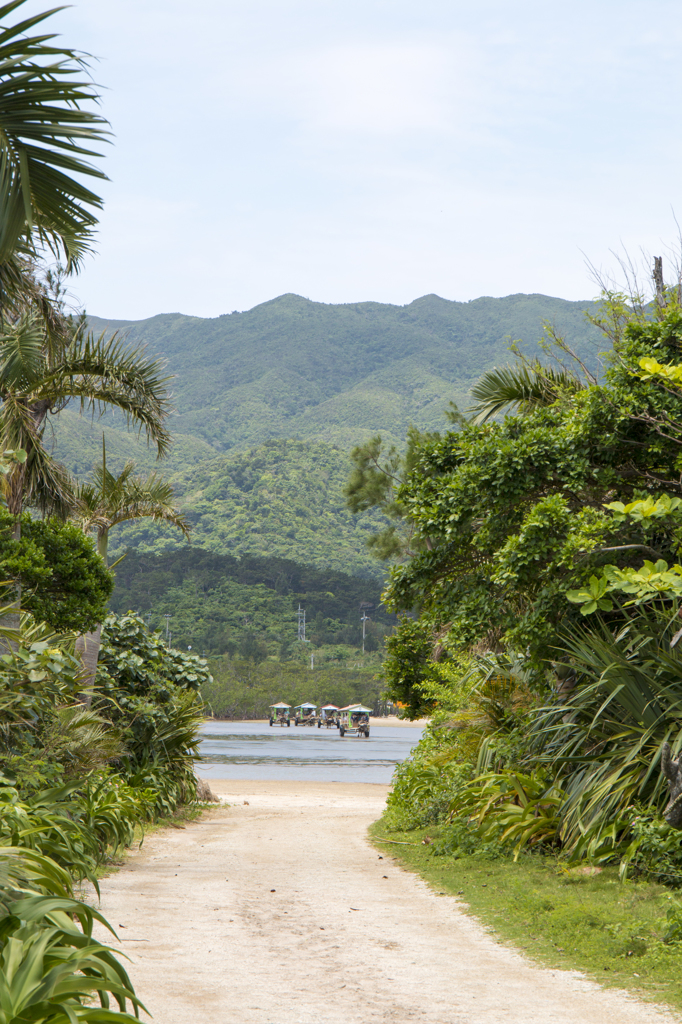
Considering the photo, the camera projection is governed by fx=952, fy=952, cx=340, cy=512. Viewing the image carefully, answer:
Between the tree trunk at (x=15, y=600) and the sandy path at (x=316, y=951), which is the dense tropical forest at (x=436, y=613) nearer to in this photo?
the tree trunk at (x=15, y=600)

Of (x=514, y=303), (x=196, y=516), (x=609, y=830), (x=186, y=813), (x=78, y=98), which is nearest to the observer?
(x=78, y=98)

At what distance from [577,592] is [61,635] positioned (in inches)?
192

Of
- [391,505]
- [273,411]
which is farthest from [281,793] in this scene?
[273,411]

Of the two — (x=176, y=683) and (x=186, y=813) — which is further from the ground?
(x=176, y=683)

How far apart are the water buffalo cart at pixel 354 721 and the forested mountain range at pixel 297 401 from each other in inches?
573

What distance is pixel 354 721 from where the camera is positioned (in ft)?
231

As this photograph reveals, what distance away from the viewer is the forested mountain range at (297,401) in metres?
80.4

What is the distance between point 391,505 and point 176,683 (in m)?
7.17

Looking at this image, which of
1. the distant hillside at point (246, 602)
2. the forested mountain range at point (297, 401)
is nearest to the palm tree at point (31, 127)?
the forested mountain range at point (297, 401)

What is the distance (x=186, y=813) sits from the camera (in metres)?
13.0

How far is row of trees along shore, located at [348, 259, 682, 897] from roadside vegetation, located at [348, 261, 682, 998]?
19mm

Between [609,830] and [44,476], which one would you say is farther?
[44,476]

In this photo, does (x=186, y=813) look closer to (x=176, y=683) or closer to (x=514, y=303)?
(x=176, y=683)

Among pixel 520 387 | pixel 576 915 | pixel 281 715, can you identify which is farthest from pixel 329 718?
pixel 576 915
